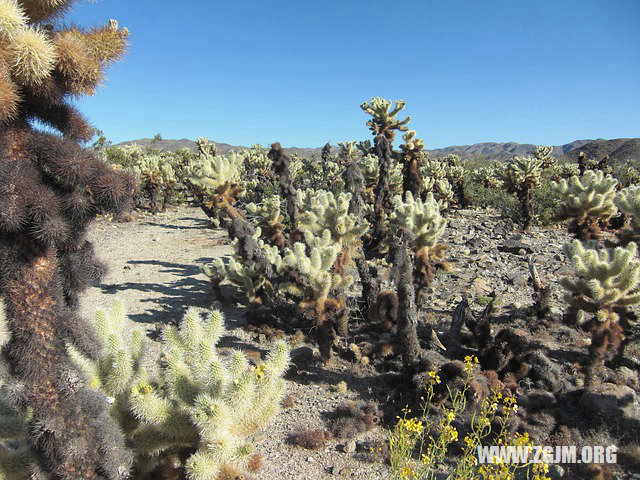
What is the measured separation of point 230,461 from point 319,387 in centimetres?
328

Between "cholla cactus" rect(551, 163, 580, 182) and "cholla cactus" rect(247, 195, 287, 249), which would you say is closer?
"cholla cactus" rect(247, 195, 287, 249)

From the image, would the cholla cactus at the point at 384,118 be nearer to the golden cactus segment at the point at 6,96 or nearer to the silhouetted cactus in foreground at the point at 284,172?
the silhouetted cactus in foreground at the point at 284,172

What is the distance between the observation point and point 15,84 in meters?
2.04

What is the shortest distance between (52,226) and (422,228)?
19.3 feet

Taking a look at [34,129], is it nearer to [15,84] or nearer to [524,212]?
[15,84]

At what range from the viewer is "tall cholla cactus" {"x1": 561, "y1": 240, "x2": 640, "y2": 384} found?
5352 millimetres

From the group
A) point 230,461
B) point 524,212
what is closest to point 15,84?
point 230,461

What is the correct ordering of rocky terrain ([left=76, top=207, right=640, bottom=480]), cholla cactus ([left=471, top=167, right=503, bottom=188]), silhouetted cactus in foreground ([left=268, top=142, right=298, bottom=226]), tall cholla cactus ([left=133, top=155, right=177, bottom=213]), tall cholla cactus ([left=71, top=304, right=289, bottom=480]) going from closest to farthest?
tall cholla cactus ([left=71, top=304, right=289, bottom=480]) → rocky terrain ([left=76, top=207, right=640, bottom=480]) → silhouetted cactus in foreground ([left=268, top=142, right=298, bottom=226]) → tall cholla cactus ([left=133, top=155, right=177, bottom=213]) → cholla cactus ([left=471, top=167, right=503, bottom=188])

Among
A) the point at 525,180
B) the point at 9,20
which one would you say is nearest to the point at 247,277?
the point at 9,20

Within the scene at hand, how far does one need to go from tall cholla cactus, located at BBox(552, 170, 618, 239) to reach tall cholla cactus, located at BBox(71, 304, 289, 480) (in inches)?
374

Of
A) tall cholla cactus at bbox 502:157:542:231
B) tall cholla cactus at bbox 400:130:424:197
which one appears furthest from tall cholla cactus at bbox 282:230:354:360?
tall cholla cactus at bbox 502:157:542:231

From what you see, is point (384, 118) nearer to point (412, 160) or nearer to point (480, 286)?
point (412, 160)

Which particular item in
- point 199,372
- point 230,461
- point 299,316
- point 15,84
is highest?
point 15,84

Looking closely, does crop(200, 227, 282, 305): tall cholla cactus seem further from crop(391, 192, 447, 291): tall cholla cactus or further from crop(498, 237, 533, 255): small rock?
crop(498, 237, 533, 255): small rock
